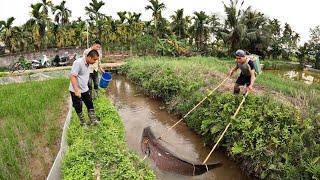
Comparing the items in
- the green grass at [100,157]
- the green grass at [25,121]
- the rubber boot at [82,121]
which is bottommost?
the green grass at [25,121]

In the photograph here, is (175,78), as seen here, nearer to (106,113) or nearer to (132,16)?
(106,113)

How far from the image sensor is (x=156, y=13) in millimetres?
28000

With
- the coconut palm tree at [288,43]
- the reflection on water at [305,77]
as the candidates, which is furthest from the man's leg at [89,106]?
the coconut palm tree at [288,43]

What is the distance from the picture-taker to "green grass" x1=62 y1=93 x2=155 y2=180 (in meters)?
4.03

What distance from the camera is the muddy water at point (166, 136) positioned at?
6.02 metres

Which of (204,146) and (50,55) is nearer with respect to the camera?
(204,146)

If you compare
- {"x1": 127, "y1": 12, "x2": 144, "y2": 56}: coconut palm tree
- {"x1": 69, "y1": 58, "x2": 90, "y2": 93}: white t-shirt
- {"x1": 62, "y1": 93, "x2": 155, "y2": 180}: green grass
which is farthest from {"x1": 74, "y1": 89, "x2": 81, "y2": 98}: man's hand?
{"x1": 127, "y1": 12, "x2": 144, "y2": 56}: coconut palm tree

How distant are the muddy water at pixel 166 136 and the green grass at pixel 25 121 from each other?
1733mm

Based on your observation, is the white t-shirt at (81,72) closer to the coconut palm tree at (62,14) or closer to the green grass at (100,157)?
the green grass at (100,157)

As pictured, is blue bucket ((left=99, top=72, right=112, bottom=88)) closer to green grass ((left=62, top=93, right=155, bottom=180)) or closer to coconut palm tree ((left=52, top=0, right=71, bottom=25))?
green grass ((left=62, top=93, right=155, bottom=180))

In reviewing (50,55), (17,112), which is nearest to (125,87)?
(17,112)

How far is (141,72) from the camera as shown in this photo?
1413 cm

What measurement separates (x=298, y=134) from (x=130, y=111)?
5656mm

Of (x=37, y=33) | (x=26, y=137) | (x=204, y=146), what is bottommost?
(x=204, y=146)
